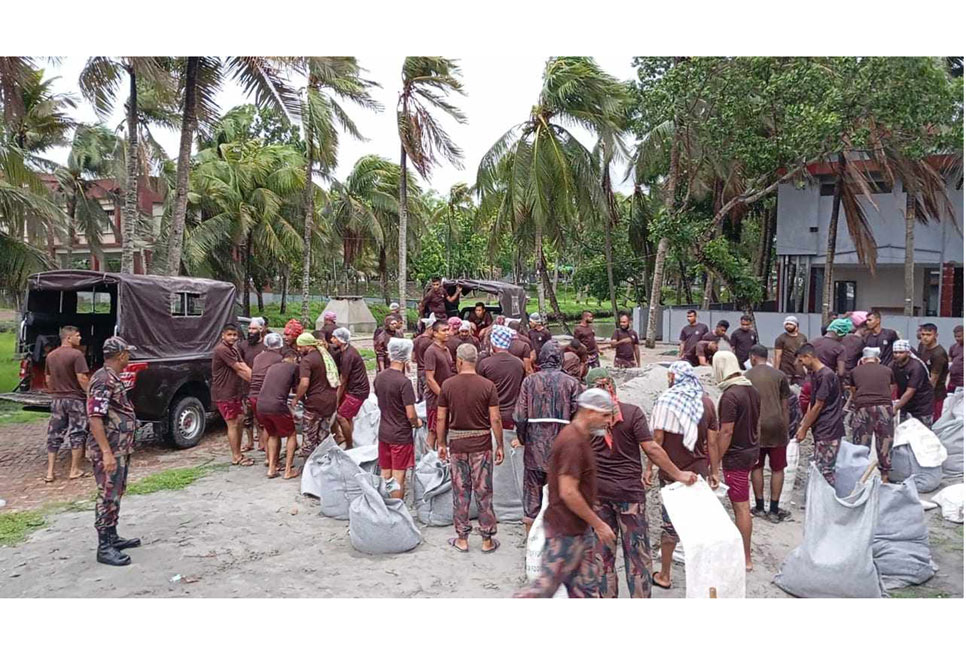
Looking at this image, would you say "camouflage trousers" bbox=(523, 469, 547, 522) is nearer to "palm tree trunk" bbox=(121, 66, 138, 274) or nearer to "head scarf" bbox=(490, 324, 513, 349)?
"head scarf" bbox=(490, 324, 513, 349)

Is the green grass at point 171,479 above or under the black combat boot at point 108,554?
under

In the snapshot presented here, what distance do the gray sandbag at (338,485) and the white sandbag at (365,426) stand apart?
134 cm

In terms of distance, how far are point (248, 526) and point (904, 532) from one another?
5.14 m

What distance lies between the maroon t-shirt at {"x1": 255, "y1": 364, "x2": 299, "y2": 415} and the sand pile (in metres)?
3.60

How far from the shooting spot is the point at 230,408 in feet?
27.0

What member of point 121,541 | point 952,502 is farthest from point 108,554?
point 952,502

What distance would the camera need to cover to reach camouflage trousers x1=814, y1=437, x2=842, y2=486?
659cm

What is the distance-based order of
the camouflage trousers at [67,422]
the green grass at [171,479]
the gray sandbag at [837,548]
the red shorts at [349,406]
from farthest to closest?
the red shorts at [349,406] < the camouflage trousers at [67,422] < the green grass at [171,479] < the gray sandbag at [837,548]

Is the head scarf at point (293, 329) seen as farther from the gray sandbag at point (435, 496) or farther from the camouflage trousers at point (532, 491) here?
the camouflage trousers at point (532, 491)

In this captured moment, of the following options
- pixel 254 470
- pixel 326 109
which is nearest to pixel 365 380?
pixel 254 470

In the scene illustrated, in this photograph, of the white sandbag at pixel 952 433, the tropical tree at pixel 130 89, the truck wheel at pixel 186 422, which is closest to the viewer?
the white sandbag at pixel 952 433

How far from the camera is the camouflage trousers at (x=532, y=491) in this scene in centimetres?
573

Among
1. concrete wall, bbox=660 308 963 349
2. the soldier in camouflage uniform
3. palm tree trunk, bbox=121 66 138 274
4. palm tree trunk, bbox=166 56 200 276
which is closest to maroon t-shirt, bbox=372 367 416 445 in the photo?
the soldier in camouflage uniform

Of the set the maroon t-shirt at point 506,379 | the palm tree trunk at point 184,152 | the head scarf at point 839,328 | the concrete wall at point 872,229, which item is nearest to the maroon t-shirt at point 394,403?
the maroon t-shirt at point 506,379
